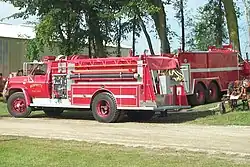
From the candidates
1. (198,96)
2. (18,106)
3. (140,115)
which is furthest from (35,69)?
(198,96)

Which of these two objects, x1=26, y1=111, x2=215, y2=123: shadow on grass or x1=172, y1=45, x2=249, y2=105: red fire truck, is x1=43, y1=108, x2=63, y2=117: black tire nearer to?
x1=26, y1=111, x2=215, y2=123: shadow on grass

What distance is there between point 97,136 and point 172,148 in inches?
125

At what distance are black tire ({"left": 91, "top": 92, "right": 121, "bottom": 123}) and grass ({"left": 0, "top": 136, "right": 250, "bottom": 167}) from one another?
20.2ft

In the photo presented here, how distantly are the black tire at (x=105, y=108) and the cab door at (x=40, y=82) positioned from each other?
2.39 metres

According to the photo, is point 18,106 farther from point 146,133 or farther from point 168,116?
point 146,133

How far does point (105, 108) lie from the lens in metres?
19.7

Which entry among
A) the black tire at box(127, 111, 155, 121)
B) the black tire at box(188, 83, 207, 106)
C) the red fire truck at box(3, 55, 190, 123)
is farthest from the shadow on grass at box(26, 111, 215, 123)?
the black tire at box(188, 83, 207, 106)

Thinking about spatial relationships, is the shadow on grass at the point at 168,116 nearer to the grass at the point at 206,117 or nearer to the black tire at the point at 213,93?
the grass at the point at 206,117

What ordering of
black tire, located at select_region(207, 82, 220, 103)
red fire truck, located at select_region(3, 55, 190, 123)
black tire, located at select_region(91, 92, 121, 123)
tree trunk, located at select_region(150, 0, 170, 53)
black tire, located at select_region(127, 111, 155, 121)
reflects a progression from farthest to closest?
tree trunk, located at select_region(150, 0, 170, 53) → black tire, located at select_region(207, 82, 220, 103) → black tire, located at select_region(127, 111, 155, 121) → black tire, located at select_region(91, 92, 121, 123) → red fire truck, located at select_region(3, 55, 190, 123)

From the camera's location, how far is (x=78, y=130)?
666 inches

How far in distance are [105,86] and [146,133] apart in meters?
4.06

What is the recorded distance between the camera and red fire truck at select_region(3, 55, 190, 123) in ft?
61.7

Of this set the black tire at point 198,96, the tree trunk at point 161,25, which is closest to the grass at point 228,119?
the black tire at point 198,96

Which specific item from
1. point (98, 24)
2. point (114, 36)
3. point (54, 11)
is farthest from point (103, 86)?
point (114, 36)
